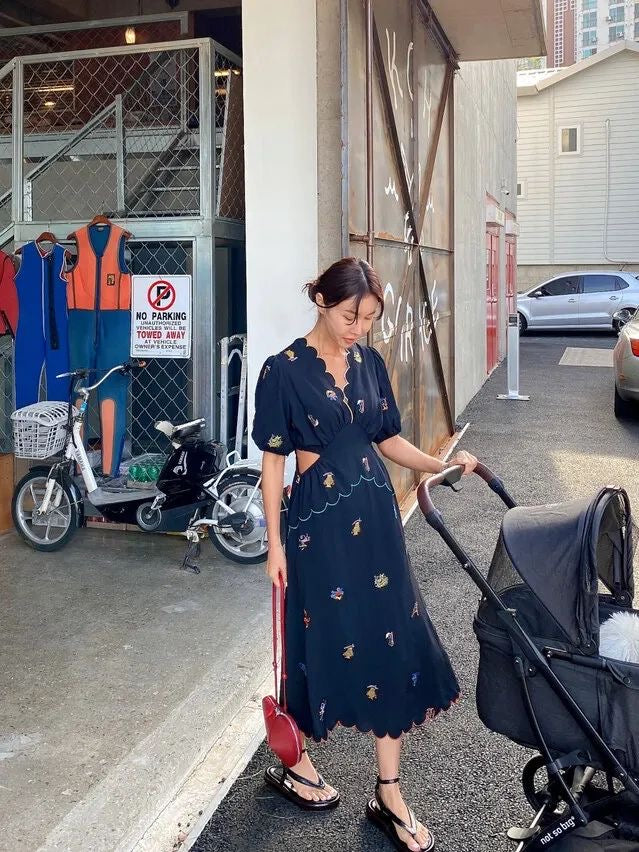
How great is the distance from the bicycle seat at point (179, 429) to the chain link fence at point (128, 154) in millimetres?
1628

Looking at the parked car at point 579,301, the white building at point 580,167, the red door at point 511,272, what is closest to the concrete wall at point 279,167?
the red door at point 511,272

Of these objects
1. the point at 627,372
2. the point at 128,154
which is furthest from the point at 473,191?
the point at 128,154

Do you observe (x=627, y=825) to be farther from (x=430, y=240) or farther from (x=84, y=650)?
(x=430, y=240)

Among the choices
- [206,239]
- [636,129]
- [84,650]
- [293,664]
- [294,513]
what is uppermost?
[636,129]

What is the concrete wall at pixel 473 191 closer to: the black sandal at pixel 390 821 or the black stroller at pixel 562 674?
the black sandal at pixel 390 821

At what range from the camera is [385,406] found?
9.89 ft

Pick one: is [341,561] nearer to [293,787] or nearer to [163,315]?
[293,787]

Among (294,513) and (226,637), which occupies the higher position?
(294,513)

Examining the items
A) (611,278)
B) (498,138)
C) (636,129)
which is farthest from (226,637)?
(636,129)

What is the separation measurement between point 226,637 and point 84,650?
667 mm

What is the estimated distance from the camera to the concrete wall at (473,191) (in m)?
10.3

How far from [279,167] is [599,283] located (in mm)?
18077

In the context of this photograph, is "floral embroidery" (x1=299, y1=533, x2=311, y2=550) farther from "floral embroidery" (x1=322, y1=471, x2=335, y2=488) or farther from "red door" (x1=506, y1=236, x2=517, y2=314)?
"red door" (x1=506, y1=236, x2=517, y2=314)

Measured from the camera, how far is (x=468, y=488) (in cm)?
752
